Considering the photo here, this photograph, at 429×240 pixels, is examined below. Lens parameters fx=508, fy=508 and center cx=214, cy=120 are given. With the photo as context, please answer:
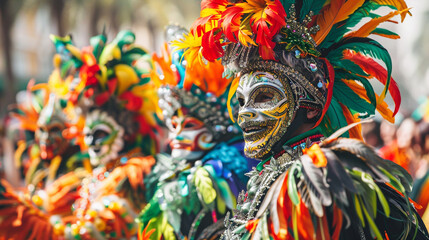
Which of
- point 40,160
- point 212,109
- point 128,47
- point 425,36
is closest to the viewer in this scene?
point 212,109

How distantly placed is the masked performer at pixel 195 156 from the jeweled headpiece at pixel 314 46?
1.18 metres

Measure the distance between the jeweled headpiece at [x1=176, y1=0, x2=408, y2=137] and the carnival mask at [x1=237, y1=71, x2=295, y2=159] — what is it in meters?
0.06

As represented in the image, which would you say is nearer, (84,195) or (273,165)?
(273,165)

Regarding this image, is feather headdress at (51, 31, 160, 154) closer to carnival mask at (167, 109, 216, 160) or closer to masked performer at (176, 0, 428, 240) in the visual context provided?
carnival mask at (167, 109, 216, 160)

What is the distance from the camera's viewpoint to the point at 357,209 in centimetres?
193

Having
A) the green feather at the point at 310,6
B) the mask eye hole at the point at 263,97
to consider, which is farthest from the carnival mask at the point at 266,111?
the green feather at the point at 310,6

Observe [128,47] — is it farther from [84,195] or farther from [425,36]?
[425,36]

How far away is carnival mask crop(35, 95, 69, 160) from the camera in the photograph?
20.7 feet

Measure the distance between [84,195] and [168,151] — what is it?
0.92 meters

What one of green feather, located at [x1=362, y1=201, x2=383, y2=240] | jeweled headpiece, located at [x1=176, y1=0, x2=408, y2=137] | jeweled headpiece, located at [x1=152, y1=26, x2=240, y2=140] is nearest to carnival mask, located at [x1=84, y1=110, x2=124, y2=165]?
jeweled headpiece, located at [x1=152, y1=26, x2=240, y2=140]

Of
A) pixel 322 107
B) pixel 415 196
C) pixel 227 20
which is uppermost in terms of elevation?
pixel 227 20

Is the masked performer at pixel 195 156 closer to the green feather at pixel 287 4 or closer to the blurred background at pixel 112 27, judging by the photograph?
the green feather at pixel 287 4

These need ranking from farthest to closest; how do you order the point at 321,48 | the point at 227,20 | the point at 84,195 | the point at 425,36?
the point at 425,36 → the point at 84,195 → the point at 321,48 → the point at 227,20

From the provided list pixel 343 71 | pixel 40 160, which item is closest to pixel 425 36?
pixel 40 160
